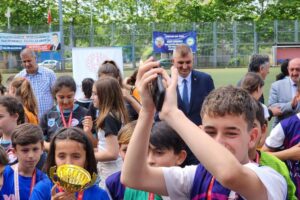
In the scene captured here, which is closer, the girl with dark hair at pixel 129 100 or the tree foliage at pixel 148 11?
the girl with dark hair at pixel 129 100

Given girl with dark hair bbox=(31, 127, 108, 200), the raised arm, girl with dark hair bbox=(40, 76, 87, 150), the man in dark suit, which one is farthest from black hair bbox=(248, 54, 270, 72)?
the raised arm

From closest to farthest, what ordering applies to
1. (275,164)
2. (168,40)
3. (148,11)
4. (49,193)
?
(275,164), (49,193), (168,40), (148,11)

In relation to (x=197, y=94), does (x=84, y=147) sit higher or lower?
lower

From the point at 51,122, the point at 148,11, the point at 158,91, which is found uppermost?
the point at 148,11

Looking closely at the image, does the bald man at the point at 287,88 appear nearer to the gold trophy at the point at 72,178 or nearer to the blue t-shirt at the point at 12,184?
the blue t-shirt at the point at 12,184

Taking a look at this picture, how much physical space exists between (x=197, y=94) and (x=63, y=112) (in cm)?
156

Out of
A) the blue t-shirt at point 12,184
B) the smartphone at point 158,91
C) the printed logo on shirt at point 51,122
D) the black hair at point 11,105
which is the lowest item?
the blue t-shirt at point 12,184

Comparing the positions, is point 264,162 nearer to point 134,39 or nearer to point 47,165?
point 47,165

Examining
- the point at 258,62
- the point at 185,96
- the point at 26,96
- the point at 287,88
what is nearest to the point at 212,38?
the point at 258,62

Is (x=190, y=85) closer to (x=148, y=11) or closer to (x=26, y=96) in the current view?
(x=26, y=96)

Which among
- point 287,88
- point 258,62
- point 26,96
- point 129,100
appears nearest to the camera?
point 129,100

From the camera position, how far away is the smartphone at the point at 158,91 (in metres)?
1.54

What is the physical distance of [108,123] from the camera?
3.90 m

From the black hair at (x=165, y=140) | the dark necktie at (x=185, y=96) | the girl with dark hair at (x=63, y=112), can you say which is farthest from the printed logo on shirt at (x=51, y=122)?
the black hair at (x=165, y=140)
